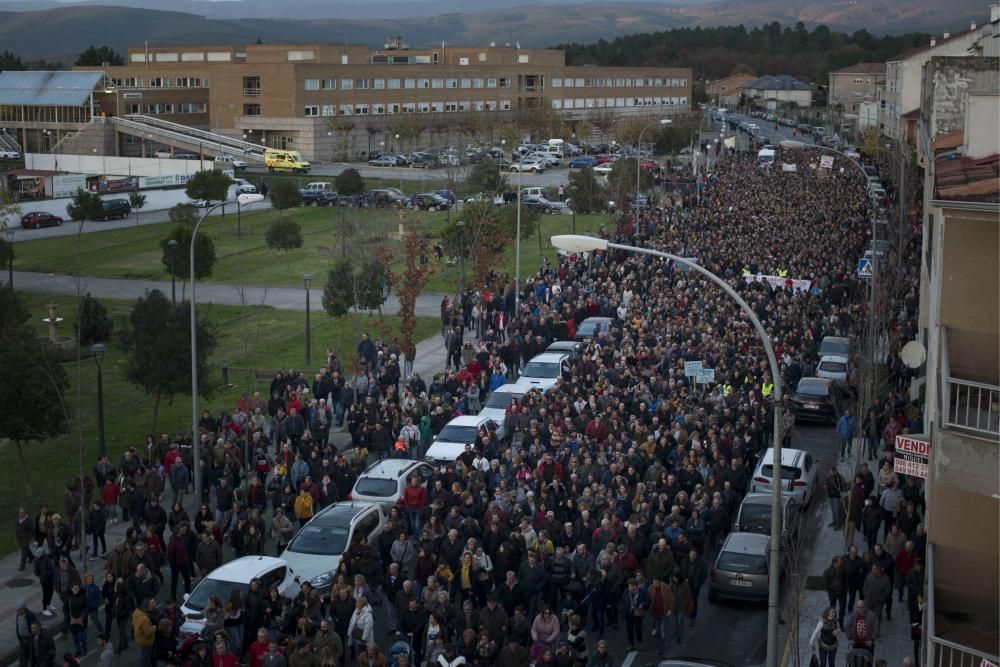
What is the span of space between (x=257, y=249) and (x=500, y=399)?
31187 millimetres

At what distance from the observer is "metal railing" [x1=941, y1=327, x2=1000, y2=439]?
11.0 m

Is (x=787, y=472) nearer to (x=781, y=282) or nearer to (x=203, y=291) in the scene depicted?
(x=781, y=282)

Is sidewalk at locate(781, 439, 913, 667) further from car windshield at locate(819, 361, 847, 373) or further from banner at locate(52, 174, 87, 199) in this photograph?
banner at locate(52, 174, 87, 199)

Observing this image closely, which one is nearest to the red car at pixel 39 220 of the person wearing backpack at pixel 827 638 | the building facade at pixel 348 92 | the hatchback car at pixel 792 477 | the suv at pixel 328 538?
the building facade at pixel 348 92

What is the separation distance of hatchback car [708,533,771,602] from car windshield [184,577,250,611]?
668 cm

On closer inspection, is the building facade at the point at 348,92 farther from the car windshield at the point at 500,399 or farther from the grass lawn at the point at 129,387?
the car windshield at the point at 500,399

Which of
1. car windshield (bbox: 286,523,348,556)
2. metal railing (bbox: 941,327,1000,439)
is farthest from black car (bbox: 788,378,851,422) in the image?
metal railing (bbox: 941,327,1000,439)

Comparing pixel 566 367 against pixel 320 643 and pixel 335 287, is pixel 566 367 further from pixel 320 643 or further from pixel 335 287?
pixel 320 643

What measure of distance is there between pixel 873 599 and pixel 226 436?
13.0 metres

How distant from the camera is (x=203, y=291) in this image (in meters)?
45.0

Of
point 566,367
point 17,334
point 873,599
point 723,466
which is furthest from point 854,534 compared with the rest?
point 17,334

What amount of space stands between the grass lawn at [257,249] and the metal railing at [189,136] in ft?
90.6

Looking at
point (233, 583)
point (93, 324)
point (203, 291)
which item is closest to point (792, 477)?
point (233, 583)

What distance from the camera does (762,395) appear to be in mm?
25219
